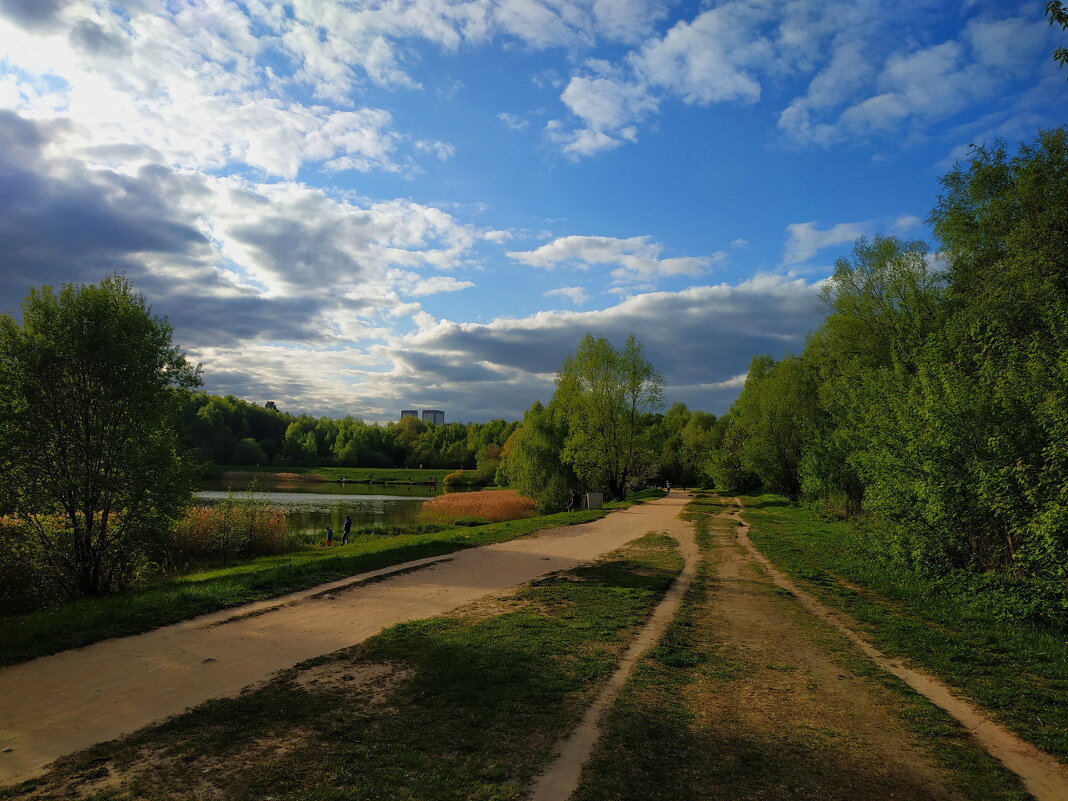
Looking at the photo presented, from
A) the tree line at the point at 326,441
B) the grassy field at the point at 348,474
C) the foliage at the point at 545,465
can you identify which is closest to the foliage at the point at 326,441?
the tree line at the point at 326,441

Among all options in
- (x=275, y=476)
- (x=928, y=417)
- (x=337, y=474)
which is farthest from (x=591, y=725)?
(x=337, y=474)

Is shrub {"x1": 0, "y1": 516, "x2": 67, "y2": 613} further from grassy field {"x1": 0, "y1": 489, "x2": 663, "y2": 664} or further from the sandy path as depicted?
the sandy path

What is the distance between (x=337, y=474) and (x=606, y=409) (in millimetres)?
78278

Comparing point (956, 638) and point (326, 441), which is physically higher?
point (326, 441)

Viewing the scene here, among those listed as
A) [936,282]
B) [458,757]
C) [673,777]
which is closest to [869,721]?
[673,777]

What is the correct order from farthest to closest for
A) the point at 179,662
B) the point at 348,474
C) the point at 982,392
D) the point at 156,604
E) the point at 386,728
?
1. the point at 348,474
2. the point at 982,392
3. the point at 156,604
4. the point at 179,662
5. the point at 386,728

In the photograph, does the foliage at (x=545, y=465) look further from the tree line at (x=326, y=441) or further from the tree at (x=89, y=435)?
the tree line at (x=326, y=441)

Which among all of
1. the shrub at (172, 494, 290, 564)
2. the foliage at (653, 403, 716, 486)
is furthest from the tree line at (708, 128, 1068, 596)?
the foliage at (653, 403, 716, 486)

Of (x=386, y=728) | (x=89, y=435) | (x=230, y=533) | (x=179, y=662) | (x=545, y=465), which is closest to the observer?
(x=386, y=728)

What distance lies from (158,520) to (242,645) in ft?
26.9

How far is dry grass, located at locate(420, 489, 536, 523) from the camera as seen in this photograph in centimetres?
3422

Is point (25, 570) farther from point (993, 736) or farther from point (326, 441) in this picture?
point (326, 441)

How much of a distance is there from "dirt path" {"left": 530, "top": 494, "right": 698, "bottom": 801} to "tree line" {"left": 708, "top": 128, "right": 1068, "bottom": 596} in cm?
614

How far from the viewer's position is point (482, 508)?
119ft
